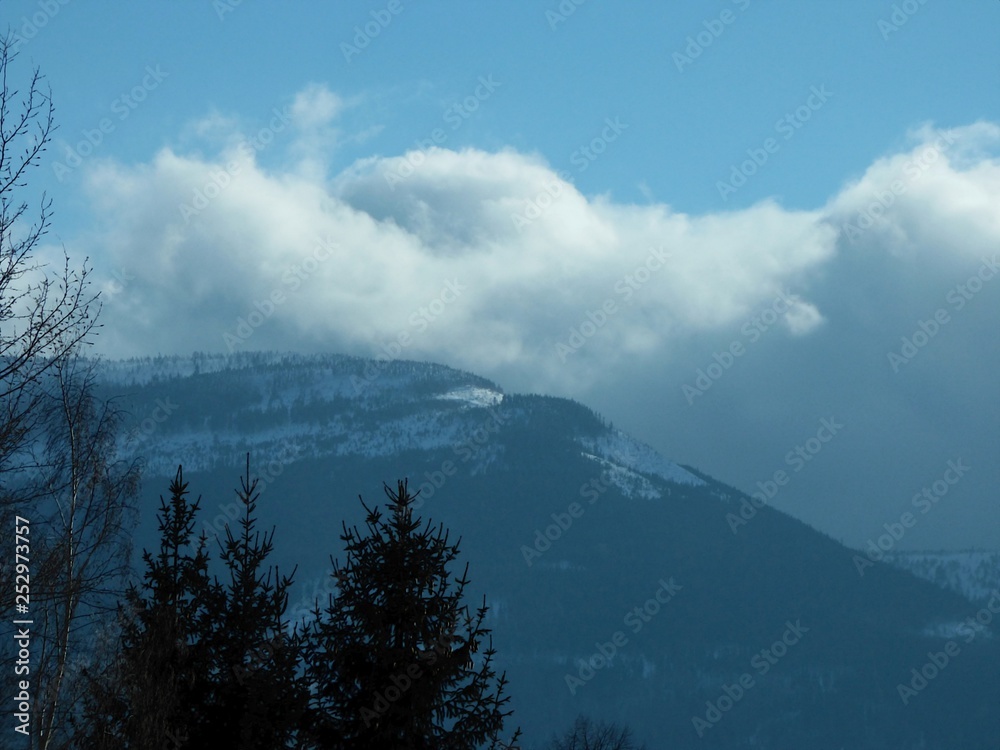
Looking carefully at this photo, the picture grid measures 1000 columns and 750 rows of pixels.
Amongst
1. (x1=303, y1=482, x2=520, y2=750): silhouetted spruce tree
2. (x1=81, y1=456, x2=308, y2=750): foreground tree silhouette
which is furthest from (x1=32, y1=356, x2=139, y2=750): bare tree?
(x1=303, y1=482, x2=520, y2=750): silhouetted spruce tree

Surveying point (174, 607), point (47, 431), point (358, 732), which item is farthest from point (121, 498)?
point (358, 732)

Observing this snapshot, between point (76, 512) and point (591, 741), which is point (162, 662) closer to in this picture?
point (76, 512)

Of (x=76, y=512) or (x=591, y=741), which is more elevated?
(x=591, y=741)

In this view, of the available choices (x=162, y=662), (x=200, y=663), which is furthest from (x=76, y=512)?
(x=200, y=663)

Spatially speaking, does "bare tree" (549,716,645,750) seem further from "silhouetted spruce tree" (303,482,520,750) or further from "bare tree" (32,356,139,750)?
"silhouetted spruce tree" (303,482,520,750)

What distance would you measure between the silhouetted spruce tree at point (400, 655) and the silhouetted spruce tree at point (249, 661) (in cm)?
48

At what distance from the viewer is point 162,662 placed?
20016mm

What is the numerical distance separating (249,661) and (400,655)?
11.0 feet

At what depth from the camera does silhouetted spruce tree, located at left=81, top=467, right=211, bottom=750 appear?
746 inches

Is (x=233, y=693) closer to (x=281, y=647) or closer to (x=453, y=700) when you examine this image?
(x=281, y=647)

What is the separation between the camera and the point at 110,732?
19.2 meters

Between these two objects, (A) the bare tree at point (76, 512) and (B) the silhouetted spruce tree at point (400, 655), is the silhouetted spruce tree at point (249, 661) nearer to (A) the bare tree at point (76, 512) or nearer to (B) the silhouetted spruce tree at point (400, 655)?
(B) the silhouetted spruce tree at point (400, 655)

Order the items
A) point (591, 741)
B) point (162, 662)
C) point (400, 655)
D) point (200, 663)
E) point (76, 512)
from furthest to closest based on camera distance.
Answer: point (591, 741), point (76, 512), point (200, 663), point (162, 662), point (400, 655)

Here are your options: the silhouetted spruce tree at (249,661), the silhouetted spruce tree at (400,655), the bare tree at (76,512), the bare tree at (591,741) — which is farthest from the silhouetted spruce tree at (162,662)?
the bare tree at (591,741)
